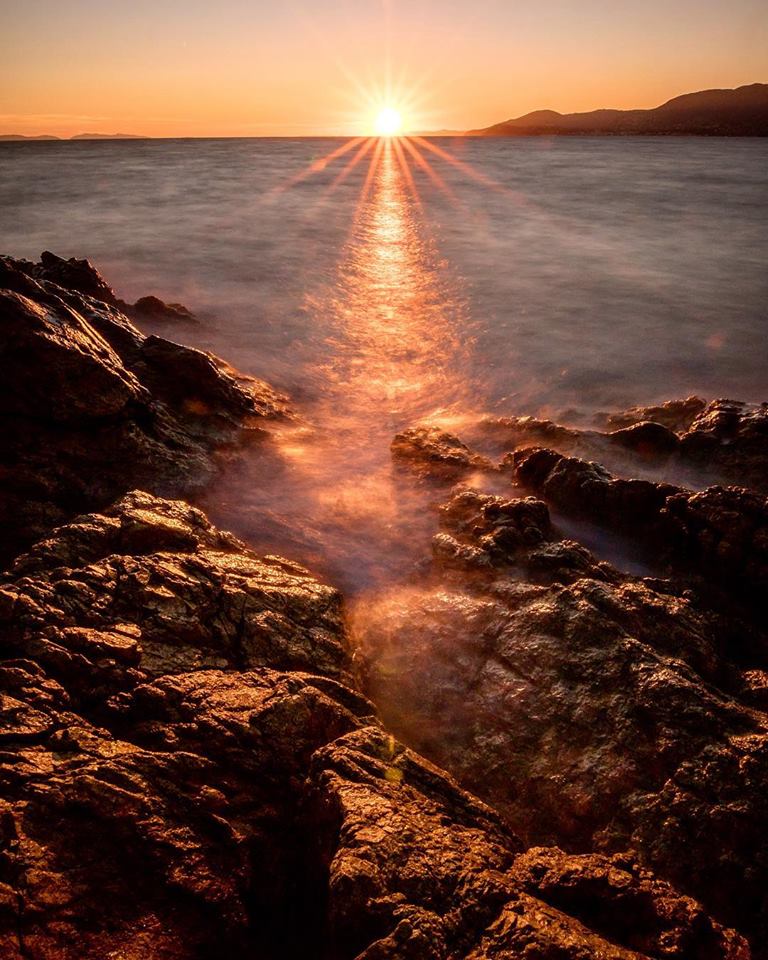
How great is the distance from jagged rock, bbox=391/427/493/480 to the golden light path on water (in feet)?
1.03

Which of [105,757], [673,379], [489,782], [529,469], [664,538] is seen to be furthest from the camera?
[673,379]

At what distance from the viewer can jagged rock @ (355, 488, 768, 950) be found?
4484mm

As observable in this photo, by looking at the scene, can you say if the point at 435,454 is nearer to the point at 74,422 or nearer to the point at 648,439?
the point at 648,439

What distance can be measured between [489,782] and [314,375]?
12138 mm

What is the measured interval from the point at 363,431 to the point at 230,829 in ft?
31.1

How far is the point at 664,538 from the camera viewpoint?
795 cm

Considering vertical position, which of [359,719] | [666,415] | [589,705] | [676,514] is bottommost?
[589,705]

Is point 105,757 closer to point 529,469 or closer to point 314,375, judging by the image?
point 529,469

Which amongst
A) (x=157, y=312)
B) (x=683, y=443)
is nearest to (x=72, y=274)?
(x=157, y=312)

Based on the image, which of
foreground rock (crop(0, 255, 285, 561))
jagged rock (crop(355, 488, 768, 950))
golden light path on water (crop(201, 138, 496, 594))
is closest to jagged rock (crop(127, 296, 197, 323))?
golden light path on water (crop(201, 138, 496, 594))

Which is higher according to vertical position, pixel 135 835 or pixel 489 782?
pixel 135 835

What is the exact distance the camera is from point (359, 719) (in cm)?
470

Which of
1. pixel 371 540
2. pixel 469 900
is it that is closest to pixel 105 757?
pixel 469 900

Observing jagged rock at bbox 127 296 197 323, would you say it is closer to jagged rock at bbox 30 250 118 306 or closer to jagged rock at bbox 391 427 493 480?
jagged rock at bbox 30 250 118 306
